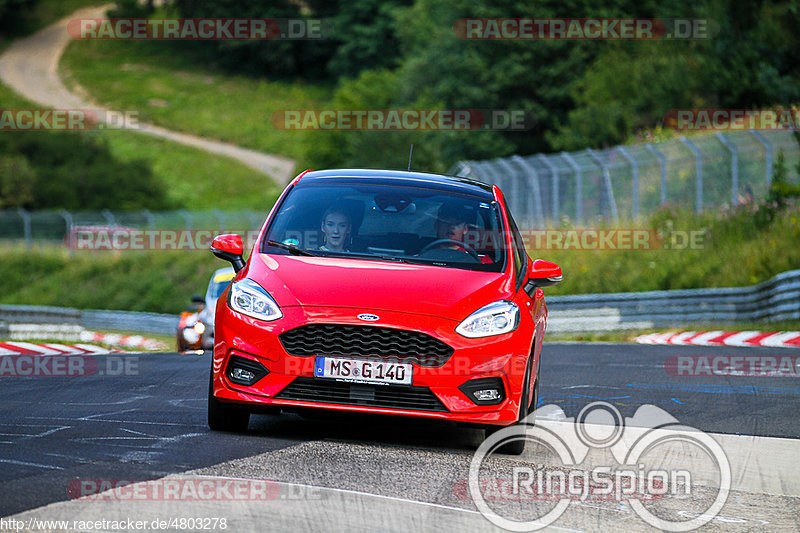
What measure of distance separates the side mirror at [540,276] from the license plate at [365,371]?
1.35m

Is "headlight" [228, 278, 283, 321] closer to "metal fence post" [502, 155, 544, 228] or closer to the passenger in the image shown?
the passenger

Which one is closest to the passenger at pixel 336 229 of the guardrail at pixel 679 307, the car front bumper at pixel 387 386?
the car front bumper at pixel 387 386

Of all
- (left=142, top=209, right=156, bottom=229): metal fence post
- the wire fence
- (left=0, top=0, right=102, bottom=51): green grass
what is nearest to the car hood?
the wire fence

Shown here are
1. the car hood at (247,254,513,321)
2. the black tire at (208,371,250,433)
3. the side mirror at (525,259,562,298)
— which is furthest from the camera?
the side mirror at (525,259,562,298)

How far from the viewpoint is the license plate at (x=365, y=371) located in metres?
7.64

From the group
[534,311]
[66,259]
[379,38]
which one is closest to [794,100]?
[66,259]

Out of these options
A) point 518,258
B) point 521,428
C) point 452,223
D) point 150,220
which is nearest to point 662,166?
point 518,258

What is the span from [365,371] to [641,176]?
22622 millimetres

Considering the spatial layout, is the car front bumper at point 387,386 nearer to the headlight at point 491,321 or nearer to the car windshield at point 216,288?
the headlight at point 491,321

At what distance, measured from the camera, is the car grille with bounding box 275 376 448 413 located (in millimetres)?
7676

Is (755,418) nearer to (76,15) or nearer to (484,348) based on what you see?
(484,348)

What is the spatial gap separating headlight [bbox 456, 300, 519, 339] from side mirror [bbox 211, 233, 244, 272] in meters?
1.66

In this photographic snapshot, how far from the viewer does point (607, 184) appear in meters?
30.2

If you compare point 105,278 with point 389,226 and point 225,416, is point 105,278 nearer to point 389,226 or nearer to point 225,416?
point 389,226
